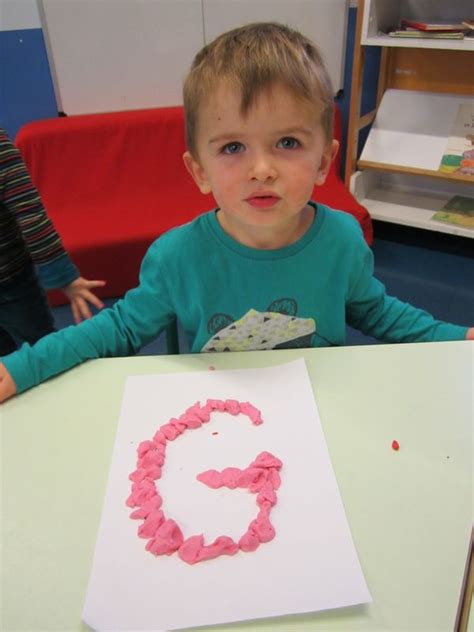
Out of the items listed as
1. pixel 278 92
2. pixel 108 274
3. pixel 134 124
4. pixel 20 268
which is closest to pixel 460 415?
pixel 278 92

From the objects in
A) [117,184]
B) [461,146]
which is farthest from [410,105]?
[117,184]

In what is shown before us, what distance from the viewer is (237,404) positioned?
0.70 metres

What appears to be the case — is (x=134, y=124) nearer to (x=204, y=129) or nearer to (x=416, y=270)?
(x=416, y=270)

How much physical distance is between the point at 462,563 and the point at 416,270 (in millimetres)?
1933

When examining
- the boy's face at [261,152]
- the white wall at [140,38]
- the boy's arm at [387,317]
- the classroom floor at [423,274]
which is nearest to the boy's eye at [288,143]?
the boy's face at [261,152]

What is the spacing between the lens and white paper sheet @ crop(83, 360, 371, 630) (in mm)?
479

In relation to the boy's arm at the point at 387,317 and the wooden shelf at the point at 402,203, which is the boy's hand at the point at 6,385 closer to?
the boy's arm at the point at 387,317

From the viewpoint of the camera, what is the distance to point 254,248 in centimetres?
84

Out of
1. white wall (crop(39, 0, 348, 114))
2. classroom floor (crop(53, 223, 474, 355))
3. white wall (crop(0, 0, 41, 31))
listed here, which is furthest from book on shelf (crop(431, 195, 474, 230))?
white wall (crop(0, 0, 41, 31))

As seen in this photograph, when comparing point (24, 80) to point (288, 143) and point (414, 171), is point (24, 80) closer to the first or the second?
point (414, 171)

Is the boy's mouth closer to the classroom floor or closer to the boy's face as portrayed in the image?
the boy's face

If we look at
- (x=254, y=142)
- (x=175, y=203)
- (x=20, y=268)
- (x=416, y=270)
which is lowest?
(x=416, y=270)

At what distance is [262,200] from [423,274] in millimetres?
1747

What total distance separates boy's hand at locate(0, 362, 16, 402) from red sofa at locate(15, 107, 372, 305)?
4.52 ft
